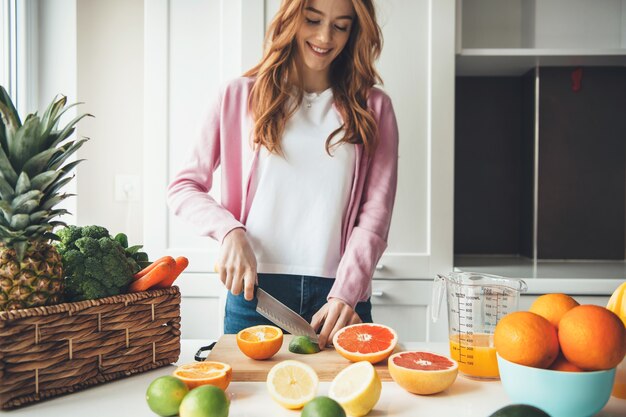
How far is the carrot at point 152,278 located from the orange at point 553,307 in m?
0.60

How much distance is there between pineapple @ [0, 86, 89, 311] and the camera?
0.85 meters

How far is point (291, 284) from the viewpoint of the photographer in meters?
1.44

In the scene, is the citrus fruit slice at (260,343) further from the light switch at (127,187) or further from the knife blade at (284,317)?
the light switch at (127,187)

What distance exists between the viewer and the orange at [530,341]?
0.79 meters

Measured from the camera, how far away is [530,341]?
31.1 inches

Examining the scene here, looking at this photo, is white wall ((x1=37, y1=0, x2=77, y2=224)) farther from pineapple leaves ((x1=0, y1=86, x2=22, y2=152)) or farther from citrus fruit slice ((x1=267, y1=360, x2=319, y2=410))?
citrus fruit slice ((x1=267, y1=360, x2=319, y2=410))

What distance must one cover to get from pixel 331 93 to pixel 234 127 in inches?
10.1

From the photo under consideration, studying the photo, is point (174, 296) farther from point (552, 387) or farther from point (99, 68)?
point (99, 68)

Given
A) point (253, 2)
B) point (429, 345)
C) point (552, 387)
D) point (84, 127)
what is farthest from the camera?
point (84, 127)

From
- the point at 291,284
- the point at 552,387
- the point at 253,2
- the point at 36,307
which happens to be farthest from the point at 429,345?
the point at 253,2

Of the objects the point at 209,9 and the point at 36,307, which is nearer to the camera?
the point at 36,307

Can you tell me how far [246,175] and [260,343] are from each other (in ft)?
1.75

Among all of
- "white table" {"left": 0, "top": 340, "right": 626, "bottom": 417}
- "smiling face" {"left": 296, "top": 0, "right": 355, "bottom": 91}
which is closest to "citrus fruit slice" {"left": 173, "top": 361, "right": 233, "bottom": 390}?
"white table" {"left": 0, "top": 340, "right": 626, "bottom": 417}

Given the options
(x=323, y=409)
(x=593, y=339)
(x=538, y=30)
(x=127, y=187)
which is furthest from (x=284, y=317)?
(x=538, y=30)
